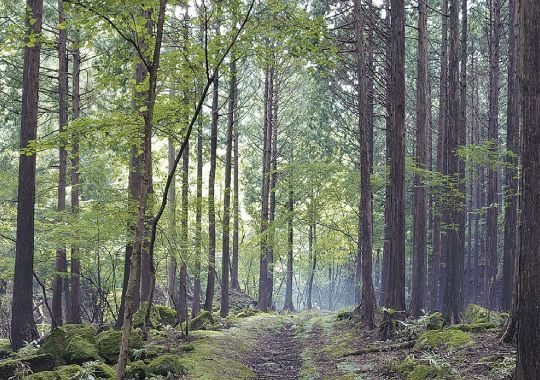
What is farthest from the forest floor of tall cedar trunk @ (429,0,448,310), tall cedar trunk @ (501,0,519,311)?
tall cedar trunk @ (429,0,448,310)

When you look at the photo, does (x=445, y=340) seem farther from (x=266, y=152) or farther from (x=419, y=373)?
(x=266, y=152)

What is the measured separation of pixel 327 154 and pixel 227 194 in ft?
25.1

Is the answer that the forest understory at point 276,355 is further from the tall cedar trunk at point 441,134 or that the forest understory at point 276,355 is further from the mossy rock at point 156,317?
the tall cedar trunk at point 441,134

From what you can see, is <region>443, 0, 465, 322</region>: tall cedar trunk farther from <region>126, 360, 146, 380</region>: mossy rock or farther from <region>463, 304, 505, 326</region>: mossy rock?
<region>126, 360, 146, 380</region>: mossy rock

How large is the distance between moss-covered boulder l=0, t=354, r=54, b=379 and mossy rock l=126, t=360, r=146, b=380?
1262 millimetres

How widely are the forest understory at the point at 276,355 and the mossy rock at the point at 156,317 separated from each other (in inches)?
1.5

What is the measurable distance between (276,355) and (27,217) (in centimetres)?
703

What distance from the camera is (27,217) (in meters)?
9.90

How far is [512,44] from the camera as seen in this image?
17531mm

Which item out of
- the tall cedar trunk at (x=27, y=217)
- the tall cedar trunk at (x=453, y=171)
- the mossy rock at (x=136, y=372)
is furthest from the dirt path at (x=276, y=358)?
the tall cedar trunk at (x=453, y=171)

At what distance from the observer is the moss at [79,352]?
23.0 ft

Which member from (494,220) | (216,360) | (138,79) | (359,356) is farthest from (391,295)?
(494,220)

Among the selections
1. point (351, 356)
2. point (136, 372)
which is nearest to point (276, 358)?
point (351, 356)

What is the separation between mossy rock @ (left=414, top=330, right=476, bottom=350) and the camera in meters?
7.13
